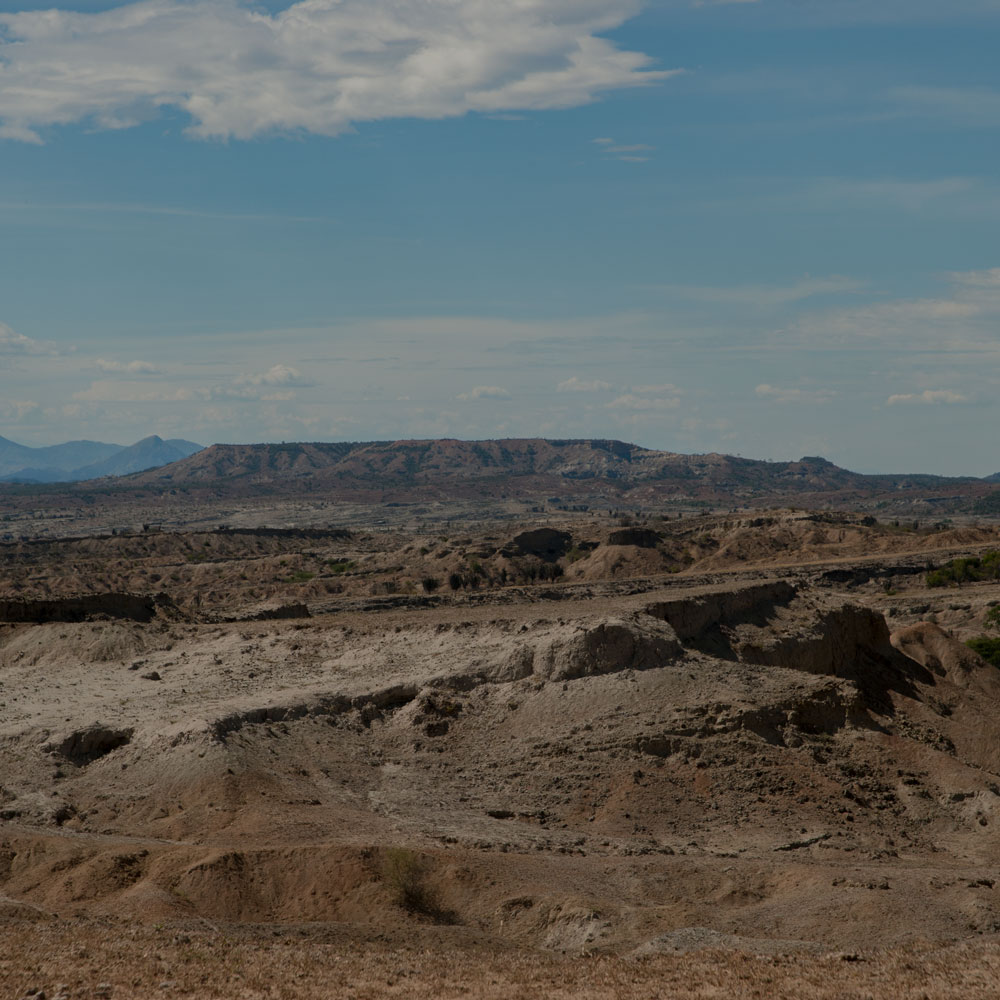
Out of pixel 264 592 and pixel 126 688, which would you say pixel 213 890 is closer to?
pixel 126 688

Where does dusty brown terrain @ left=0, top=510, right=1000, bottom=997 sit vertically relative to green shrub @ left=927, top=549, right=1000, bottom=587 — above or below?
below

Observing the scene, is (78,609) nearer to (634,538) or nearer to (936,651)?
(936,651)

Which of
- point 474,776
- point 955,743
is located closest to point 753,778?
point 474,776

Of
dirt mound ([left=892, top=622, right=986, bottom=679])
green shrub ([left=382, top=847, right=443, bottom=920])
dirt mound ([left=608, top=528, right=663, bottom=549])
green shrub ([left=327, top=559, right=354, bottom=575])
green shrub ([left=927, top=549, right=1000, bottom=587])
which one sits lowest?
green shrub ([left=382, top=847, right=443, bottom=920])

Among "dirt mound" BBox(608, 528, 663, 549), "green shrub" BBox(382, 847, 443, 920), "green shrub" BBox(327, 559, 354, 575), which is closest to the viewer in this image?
"green shrub" BBox(382, 847, 443, 920)

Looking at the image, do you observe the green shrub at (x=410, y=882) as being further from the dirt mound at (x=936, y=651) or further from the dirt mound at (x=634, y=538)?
the dirt mound at (x=634, y=538)

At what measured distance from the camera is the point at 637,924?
74.6 feet

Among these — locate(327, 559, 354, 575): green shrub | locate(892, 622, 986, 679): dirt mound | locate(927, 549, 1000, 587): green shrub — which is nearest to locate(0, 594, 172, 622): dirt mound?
locate(892, 622, 986, 679): dirt mound

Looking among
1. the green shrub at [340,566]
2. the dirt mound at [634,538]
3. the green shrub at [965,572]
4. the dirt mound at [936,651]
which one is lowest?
the green shrub at [340,566]

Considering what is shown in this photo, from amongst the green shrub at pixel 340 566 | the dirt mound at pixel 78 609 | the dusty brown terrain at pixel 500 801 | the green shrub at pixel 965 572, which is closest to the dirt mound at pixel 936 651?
the dusty brown terrain at pixel 500 801

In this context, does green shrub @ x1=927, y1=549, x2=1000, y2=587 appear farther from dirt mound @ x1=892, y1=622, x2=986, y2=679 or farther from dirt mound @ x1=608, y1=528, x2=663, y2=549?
dirt mound @ x1=892, y1=622, x2=986, y2=679

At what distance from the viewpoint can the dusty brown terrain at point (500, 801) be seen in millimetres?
20406

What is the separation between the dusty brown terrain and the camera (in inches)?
803

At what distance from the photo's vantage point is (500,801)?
30.6 metres
